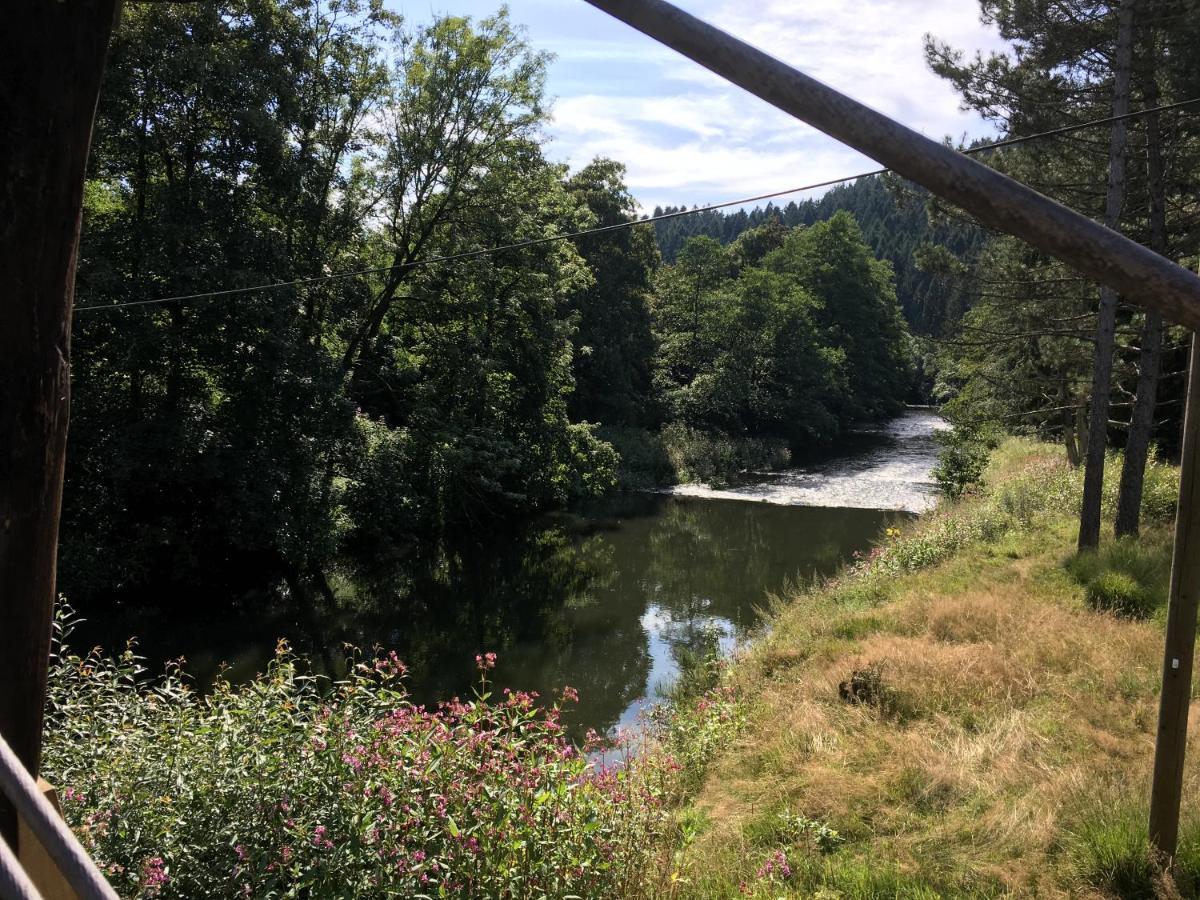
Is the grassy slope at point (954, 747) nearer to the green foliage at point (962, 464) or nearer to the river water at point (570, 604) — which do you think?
the river water at point (570, 604)

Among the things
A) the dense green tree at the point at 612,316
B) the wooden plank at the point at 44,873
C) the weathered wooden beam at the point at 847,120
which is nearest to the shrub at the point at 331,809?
the wooden plank at the point at 44,873

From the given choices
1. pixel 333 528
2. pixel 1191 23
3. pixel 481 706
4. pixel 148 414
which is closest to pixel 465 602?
pixel 333 528

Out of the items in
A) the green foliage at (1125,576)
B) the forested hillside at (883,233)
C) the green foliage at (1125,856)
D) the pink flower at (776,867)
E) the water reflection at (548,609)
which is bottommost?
the water reflection at (548,609)

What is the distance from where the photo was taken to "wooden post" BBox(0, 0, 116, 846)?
6.69 ft

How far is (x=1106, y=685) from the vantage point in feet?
18.9

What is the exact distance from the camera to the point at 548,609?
12914mm

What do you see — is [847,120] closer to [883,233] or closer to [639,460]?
[639,460]

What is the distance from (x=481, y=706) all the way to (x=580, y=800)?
0.74 m

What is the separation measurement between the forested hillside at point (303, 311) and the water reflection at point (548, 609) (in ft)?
3.76

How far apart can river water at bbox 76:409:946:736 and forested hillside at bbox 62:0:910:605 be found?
3.60 ft

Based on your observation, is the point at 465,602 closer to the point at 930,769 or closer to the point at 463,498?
the point at 463,498

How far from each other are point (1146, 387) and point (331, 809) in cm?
1076

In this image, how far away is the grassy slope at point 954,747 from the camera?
3689 millimetres

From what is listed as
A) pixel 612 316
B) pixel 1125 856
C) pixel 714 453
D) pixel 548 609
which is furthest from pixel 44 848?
pixel 612 316
